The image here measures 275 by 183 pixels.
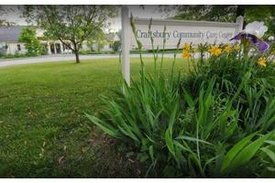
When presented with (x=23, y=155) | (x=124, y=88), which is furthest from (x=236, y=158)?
(x=23, y=155)

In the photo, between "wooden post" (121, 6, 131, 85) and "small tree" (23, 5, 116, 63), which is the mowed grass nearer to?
"wooden post" (121, 6, 131, 85)

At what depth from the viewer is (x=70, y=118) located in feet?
10.3

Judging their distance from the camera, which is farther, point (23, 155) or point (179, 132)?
point (23, 155)

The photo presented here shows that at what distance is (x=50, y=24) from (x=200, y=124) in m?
3.64

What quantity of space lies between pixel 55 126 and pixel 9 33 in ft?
6.62

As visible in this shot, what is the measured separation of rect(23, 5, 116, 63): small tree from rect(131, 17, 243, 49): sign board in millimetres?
1313

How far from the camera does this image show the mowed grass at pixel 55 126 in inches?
74.7

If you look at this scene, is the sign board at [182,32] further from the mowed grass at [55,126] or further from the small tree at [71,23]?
the small tree at [71,23]

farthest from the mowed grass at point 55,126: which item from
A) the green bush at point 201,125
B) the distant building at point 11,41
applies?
the distant building at point 11,41

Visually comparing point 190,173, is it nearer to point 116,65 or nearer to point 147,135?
point 147,135

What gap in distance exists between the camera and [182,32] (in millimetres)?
2934

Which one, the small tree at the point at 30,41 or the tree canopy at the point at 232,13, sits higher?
the tree canopy at the point at 232,13

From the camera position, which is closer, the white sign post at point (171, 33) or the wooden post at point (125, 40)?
the wooden post at point (125, 40)

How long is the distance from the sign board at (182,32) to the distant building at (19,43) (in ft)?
4.66
